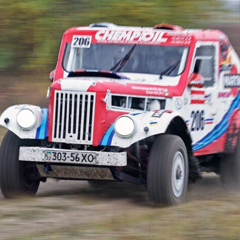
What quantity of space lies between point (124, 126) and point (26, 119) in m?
0.99

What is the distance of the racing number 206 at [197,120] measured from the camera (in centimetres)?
967

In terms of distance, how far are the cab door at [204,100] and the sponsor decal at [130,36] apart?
1.52 ft

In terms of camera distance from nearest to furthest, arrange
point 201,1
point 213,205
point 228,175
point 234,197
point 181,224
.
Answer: point 181,224 → point 213,205 → point 234,197 → point 228,175 → point 201,1

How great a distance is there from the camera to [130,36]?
33.2 ft

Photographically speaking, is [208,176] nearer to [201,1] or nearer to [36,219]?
[36,219]

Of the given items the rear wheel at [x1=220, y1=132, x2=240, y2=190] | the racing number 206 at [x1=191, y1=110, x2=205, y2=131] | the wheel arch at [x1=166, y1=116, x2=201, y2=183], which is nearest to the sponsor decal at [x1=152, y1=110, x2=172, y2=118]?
the wheel arch at [x1=166, y1=116, x2=201, y2=183]

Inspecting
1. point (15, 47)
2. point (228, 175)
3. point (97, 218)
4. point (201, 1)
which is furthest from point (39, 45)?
point (97, 218)

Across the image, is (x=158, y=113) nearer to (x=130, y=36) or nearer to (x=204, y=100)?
(x=204, y=100)

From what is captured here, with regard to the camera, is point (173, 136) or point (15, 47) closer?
point (173, 136)

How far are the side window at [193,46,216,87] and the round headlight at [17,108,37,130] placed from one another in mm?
1952

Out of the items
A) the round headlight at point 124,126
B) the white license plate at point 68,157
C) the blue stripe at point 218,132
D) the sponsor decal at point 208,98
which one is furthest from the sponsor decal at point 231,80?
the white license plate at point 68,157

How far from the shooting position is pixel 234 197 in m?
9.54

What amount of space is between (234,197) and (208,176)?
8.84ft

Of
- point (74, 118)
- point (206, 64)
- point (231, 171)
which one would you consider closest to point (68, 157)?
point (74, 118)
